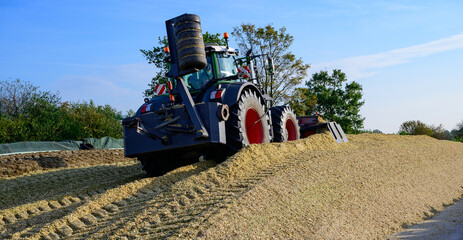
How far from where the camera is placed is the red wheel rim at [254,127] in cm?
736

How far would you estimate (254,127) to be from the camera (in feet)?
24.8

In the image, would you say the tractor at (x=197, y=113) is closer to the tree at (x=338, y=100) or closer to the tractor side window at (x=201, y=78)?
the tractor side window at (x=201, y=78)

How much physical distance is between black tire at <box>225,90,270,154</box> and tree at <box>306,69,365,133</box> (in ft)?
75.8

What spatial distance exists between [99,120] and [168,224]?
20.4 m

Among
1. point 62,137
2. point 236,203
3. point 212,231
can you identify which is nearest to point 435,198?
point 236,203

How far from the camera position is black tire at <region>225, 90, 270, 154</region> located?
21.9ft

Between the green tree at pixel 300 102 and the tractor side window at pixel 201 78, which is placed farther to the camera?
the green tree at pixel 300 102

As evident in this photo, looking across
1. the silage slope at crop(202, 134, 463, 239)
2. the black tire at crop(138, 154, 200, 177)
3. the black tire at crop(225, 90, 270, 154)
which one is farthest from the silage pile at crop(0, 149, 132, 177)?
the silage slope at crop(202, 134, 463, 239)

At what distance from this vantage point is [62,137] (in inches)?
813

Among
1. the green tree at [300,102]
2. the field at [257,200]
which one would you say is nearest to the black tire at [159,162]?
the field at [257,200]

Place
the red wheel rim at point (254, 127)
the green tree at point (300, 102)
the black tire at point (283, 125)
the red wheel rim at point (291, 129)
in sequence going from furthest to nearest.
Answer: the green tree at point (300, 102) < the red wheel rim at point (291, 129) < the black tire at point (283, 125) < the red wheel rim at point (254, 127)

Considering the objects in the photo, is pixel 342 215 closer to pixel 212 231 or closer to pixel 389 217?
pixel 389 217

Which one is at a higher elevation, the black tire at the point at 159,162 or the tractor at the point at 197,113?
the tractor at the point at 197,113

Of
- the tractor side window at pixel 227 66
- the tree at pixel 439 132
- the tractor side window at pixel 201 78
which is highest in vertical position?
the tractor side window at pixel 227 66
